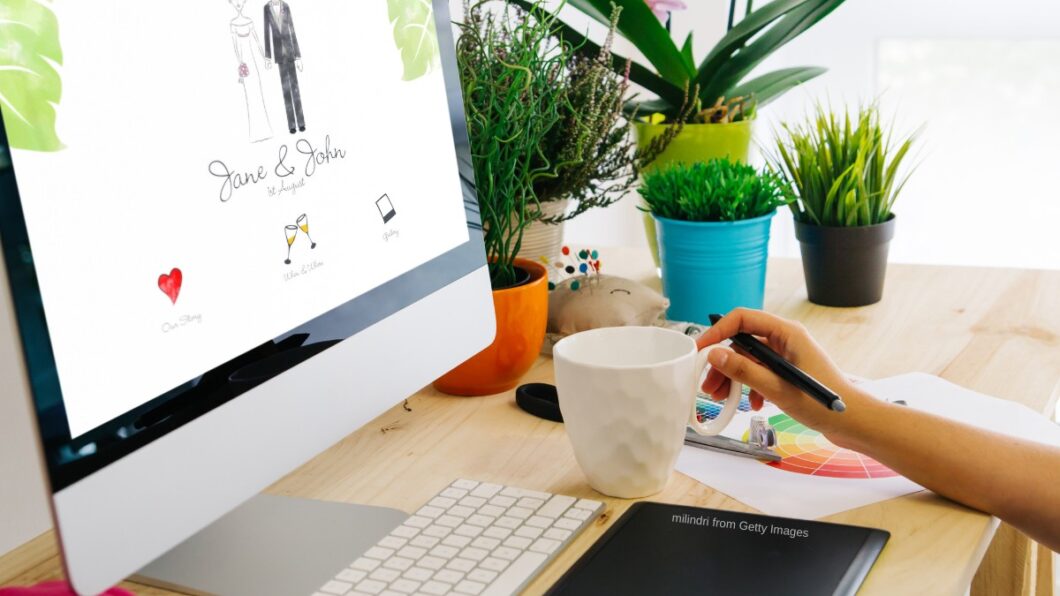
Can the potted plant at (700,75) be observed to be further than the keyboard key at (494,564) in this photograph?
Yes

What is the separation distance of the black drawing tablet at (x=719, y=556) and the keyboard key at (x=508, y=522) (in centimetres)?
5

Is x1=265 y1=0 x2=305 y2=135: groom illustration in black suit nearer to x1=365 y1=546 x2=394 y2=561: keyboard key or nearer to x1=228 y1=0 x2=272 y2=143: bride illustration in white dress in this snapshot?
x1=228 y1=0 x2=272 y2=143: bride illustration in white dress

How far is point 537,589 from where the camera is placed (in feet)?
1.92

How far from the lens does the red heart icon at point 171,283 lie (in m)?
0.51

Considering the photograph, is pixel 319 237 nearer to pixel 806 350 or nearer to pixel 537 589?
pixel 537 589

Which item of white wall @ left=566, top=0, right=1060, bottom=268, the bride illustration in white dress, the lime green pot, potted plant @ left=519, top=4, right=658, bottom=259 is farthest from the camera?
white wall @ left=566, top=0, right=1060, bottom=268

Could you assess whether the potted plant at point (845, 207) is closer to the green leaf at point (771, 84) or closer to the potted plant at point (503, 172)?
the green leaf at point (771, 84)

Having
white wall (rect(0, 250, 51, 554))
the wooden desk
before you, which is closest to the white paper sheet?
the wooden desk

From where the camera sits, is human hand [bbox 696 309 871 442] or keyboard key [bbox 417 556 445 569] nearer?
keyboard key [bbox 417 556 445 569]

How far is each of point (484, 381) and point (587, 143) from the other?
0.93ft

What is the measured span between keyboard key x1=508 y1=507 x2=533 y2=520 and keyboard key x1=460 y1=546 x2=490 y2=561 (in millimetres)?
48

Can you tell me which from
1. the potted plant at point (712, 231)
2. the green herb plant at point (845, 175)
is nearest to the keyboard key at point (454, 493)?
the potted plant at point (712, 231)

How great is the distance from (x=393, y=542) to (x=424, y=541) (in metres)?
0.02

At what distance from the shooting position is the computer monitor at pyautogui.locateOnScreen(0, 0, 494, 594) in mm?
456
